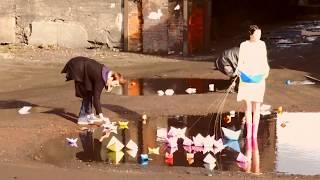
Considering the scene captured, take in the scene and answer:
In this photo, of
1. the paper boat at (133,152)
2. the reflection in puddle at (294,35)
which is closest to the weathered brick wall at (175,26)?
the reflection in puddle at (294,35)

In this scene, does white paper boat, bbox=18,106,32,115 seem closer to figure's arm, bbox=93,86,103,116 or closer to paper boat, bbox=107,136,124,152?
figure's arm, bbox=93,86,103,116

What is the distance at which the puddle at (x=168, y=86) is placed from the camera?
47.7 ft

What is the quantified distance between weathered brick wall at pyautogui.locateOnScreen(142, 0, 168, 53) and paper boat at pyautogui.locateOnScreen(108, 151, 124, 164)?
13.6 meters

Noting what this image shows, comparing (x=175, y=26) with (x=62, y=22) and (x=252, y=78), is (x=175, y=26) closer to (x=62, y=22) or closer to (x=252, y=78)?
(x=62, y=22)

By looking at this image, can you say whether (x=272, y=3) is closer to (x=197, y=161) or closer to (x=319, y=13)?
(x=319, y=13)

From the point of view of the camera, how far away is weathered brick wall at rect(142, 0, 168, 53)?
22.2 metres

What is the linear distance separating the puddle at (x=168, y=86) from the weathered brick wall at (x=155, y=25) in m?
5.86

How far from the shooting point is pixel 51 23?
23.4 metres

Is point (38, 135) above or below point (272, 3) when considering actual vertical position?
below

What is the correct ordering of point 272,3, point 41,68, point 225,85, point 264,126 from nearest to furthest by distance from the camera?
point 264,126 < point 225,85 < point 41,68 < point 272,3

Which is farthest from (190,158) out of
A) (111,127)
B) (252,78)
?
(111,127)

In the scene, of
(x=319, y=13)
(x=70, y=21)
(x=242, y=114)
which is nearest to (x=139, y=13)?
(x=70, y=21)

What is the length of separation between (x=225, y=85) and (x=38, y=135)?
639 cm

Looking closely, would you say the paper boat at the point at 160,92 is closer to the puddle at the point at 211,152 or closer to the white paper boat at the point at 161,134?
the puddle at the point at 211,152
